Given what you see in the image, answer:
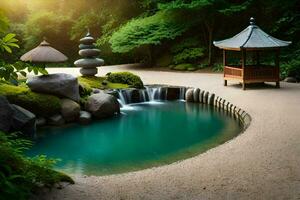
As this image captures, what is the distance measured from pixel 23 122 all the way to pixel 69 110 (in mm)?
2552

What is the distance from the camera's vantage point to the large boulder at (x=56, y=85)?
15.0m

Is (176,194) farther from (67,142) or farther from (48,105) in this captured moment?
(48,105)

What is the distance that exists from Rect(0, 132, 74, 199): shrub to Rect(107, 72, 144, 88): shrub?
41.3 feet

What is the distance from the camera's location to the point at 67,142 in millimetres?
12750

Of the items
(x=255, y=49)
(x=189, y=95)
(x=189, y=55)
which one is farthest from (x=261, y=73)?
(x=189, y=55)

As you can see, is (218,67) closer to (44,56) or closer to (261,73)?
(261,73)

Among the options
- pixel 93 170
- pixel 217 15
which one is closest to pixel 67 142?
pixel 93 170

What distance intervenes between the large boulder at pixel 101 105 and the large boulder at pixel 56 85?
0.56 m

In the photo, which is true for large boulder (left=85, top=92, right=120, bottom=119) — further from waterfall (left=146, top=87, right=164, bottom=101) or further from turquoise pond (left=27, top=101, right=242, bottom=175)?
waterfall (left=146, top=87, right=164, bottom=101)

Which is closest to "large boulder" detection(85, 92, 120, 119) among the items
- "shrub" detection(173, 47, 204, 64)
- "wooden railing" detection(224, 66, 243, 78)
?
"wooden railing" detection(224, 66, 243, 78)

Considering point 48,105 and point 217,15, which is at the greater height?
point 217,15

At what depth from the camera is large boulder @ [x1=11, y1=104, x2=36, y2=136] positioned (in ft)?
40.9

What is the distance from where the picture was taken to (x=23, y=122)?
12578 mm

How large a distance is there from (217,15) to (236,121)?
1333 centimetres
